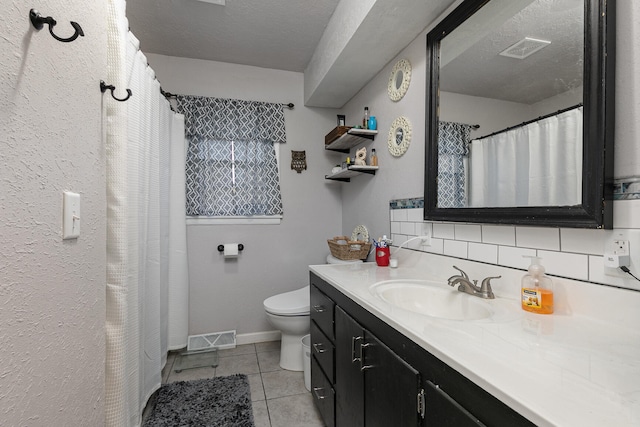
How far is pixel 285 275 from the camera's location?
268cm

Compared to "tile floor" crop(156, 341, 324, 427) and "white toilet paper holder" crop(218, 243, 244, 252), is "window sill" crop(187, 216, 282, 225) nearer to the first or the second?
"white toilet paper holder" crop(218, 243, 244, 252)

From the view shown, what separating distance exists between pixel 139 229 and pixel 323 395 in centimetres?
128

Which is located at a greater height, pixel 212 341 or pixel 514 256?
pixel 514 256

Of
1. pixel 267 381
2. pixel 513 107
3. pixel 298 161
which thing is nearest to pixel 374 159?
pixel 298 161

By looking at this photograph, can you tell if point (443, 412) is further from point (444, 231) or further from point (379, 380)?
point (444, 231)

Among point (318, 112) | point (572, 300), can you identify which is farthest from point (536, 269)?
point (318, 112)

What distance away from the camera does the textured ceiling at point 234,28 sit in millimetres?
1854

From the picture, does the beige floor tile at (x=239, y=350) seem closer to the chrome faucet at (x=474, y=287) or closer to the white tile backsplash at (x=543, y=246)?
the white tile backsplash at (x=543, y=246)

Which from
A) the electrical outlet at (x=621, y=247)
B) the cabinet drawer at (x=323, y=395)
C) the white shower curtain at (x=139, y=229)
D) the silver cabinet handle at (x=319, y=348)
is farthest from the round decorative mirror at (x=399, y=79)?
the cabinet drawer at (x=323, y=395)

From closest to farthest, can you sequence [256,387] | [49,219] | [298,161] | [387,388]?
1. [49,219]
2. [387,388]
3. [256,387]
4. [298,161]

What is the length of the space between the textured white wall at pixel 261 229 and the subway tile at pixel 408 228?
1079 mm

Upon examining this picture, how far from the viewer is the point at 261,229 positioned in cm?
261

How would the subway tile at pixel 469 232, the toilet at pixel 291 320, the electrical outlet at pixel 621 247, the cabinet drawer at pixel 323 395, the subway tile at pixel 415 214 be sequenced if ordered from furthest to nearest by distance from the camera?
1. the toilet at pixel 291 320
2. the subway tile at pixel 415 214
3. the cabinet drawer at pixel 323 395
4. the subway tile at pixel 469 232
5. the electrical outlet at pixel 621 247

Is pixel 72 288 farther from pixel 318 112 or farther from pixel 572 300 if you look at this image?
pixel 318 112
